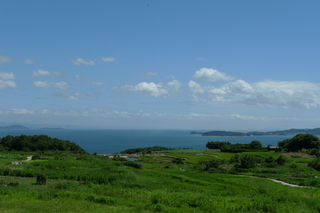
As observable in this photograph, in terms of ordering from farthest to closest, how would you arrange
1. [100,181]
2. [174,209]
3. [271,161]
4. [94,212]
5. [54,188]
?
[271,161] → [100,181] → [54,188] → [174,209] → [94,212]

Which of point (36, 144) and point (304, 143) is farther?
point (304, 143)

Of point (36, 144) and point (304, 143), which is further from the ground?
point (36, 144)

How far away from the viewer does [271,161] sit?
48500mm

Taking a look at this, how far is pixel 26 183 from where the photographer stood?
20.0 m

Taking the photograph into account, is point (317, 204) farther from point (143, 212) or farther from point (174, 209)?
point (143, 212)

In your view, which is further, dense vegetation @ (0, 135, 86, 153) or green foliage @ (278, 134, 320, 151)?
green foliage @ (278, 134, 320, 151)


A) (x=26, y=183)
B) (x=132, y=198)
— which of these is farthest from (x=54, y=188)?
(x=132, y=198)

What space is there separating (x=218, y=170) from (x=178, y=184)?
59.1 feet

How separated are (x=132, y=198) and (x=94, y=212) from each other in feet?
14.2

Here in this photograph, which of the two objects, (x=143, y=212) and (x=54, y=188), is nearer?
(x=143, y=212)

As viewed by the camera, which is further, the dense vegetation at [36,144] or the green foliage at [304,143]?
the green foliage at [304,143]

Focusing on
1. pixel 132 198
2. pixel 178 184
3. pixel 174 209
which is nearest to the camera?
pixel 174 209

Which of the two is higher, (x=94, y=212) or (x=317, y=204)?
(x=94, y=212)

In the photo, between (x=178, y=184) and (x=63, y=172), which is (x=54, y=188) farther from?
(x=178, y=184)
